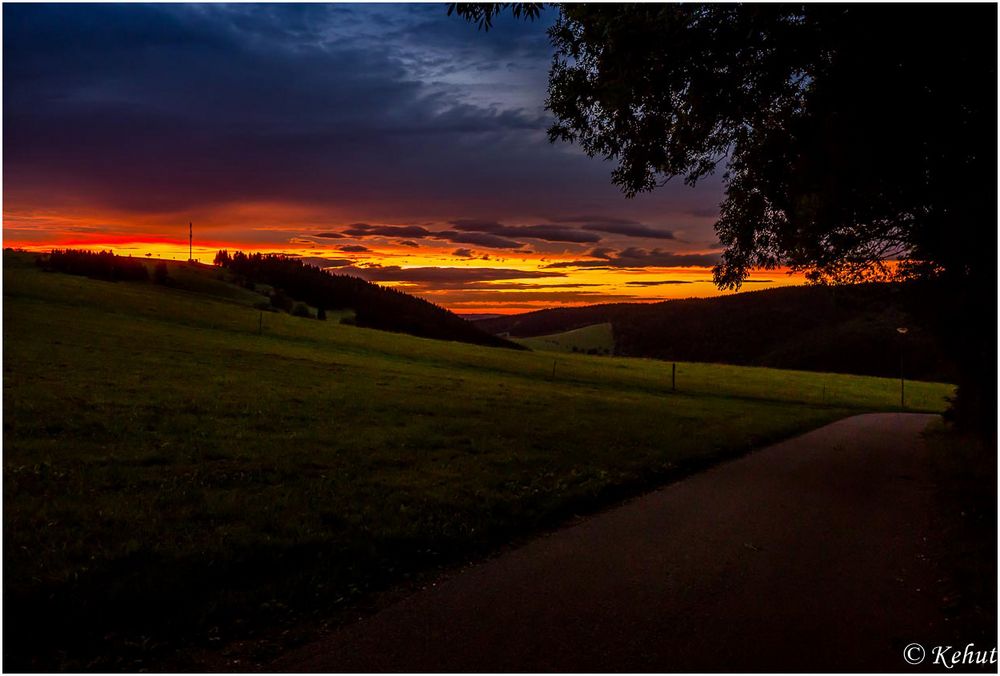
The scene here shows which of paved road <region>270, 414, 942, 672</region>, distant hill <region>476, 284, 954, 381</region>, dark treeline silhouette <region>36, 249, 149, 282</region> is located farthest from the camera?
distant hill <region>476, 284, 954, 381</region>

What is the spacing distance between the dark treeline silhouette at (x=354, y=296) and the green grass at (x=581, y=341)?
618 inches

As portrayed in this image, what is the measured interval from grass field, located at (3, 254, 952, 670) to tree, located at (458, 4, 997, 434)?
7.56 meters

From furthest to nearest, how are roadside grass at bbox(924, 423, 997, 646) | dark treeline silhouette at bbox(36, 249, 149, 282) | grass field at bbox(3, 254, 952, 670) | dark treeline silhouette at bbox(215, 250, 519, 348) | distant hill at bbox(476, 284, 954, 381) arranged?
distant hill at bbox(476, 284, 954, 381)
dark treeline silhouette at bbox(215, 250, 519, 348)
dark treeline silhouette at bbox(36, 249, 149, 282)
grass field at bbox(3, 254, 952, 670)
roadside grass at bbox(924, 423, 997, 646)

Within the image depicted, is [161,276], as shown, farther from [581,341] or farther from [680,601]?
[680,601]

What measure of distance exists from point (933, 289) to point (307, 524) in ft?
58.5

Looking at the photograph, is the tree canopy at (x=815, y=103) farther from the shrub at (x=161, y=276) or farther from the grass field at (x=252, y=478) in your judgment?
the shrub at (x=161, y=276)

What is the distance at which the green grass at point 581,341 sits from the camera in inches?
6053

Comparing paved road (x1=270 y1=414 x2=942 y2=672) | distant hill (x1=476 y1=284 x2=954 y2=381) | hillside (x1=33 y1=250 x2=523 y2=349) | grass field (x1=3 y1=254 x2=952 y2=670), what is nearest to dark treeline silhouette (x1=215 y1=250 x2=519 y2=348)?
hillside (x1=33 y1=250 x2=523 y2=349)

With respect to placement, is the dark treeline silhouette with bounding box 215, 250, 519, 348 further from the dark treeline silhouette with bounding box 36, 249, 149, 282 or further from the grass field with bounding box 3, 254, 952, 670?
the grass field with bounding box 3, 254, 952, 670

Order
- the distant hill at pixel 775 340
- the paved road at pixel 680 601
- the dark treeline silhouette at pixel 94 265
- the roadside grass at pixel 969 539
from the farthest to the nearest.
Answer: the distant hill at pixel 775 340, the dark treeline silhouette at pixel 94 265, the roadside grass at pixel 969 539, the paved road at pixel 680 601

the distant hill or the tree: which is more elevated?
the tree

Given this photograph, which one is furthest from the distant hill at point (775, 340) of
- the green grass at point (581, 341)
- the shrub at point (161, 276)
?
the shrub at point (161, 276)

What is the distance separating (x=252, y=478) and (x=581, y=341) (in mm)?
159231

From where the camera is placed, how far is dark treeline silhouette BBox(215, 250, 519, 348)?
126m
